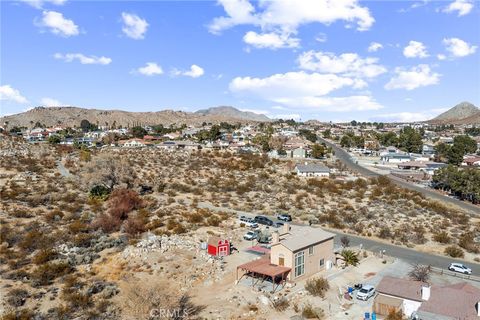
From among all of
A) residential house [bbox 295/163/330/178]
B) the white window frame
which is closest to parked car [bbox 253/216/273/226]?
the white window frame

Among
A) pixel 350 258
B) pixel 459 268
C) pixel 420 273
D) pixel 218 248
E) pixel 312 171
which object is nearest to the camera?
pixel 420 273

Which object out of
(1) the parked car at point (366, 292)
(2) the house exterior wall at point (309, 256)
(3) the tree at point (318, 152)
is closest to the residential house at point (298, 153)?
(3) the tree at point (318, 152)

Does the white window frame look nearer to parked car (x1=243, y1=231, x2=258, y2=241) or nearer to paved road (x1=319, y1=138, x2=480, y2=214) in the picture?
parked car (x1=243, y1=231, x2=258, y2=241)

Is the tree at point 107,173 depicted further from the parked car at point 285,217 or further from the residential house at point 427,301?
the residential house at point 427,301

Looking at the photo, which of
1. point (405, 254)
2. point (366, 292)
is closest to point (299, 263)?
point (366, 292)

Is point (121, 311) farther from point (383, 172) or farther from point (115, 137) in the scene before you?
point (115, 137)

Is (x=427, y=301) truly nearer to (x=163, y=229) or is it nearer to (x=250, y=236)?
(x=250, y=236)
